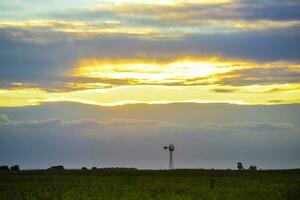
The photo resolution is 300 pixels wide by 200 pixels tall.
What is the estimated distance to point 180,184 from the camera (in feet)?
271

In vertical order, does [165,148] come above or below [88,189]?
above

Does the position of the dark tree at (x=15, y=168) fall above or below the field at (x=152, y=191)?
above

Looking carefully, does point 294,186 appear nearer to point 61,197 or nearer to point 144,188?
point 144,188

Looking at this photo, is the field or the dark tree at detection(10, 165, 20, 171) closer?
the field

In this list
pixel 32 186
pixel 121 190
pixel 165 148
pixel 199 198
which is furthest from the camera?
pixel 165 148

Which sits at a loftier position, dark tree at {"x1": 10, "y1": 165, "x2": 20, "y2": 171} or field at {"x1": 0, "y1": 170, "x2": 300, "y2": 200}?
dark tree at {"x1": 10, "y1": 165, "x2": 20, "y2": 171}

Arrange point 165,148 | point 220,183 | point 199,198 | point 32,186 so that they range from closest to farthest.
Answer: point 199,198, point 32,186, point 220,183, point 165,148

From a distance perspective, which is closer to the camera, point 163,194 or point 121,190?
point 163,194

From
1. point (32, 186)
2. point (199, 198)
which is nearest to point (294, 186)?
point (199, 198)

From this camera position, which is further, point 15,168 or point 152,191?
point 15,168

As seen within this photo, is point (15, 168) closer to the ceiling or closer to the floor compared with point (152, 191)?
closer to the ceiling

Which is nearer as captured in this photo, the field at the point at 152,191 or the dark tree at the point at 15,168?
the field at the point at 152,191

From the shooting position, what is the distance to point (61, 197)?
6794cm

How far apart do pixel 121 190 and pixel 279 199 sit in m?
18.3
